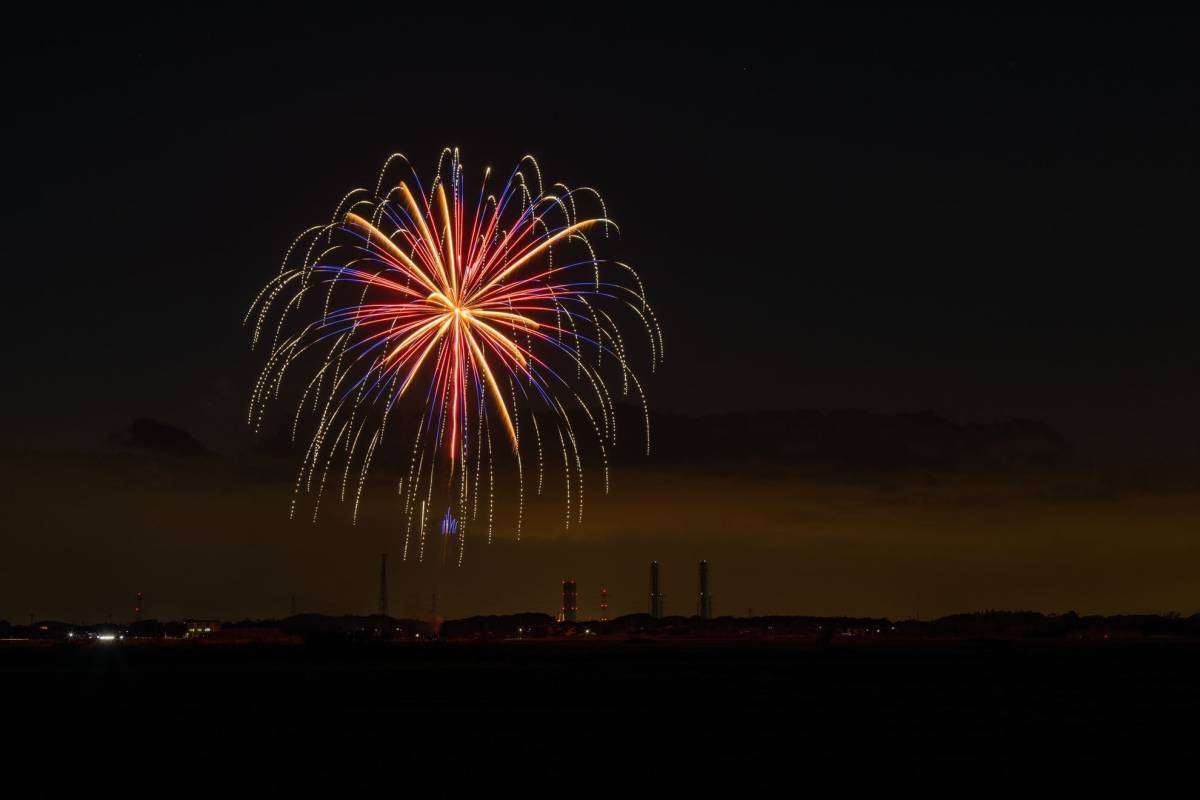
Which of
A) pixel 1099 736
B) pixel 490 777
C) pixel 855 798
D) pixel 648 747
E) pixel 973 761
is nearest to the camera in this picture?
pixel 855 798

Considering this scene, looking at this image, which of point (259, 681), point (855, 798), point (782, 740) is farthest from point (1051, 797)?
point (259, 681)

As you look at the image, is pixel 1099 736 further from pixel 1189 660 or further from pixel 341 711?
pixel 1189 660

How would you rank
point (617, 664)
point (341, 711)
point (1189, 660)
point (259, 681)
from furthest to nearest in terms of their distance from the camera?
point (1189, 660), point (617, 664), point (259, 681), point (341, 711)

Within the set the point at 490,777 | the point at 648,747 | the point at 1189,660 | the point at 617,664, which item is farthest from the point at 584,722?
the point at 1189,660

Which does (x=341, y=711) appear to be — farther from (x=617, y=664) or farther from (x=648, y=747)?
(x=617, y=664)

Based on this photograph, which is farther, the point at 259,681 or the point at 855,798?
the point at 259,681

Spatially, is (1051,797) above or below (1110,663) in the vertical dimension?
below
